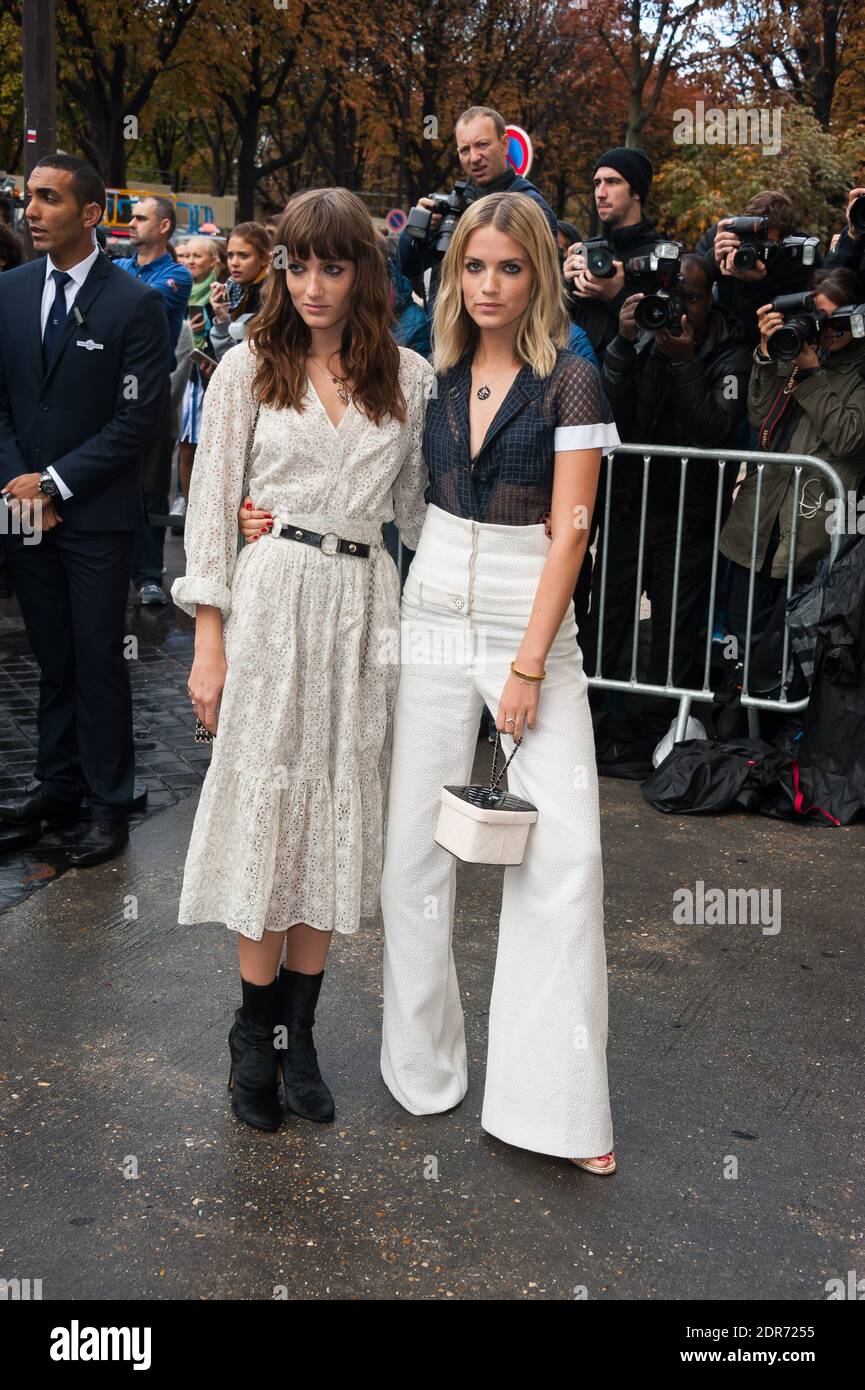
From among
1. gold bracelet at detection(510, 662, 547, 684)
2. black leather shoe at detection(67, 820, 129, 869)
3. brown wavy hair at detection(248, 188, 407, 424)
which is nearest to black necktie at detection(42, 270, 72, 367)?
black leather shoe at detection(67, 820, 129, 869)

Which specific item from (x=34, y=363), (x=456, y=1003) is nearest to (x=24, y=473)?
(x=34, y=363)

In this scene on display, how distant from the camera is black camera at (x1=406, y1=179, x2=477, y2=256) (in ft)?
21.5

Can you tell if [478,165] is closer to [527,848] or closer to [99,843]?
[99,843]

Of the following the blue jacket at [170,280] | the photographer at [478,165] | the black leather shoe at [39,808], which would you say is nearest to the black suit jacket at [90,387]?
the black leather shoe at [39,808]

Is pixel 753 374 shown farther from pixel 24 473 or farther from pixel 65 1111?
pixel 65 1111

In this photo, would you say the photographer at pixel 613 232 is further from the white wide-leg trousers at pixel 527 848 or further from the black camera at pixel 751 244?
the white wide-leg trousers at pixel 527 848

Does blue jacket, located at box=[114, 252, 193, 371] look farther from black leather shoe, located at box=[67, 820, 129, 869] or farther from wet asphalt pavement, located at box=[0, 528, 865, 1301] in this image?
wet asphalt pavement, located at box=[0, 528, 865, 1301]

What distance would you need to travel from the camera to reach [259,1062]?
11.8ft

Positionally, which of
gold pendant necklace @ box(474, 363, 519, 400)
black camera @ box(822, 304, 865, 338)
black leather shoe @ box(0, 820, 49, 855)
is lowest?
black leather shoe @ box(0, 820, 49, 855)

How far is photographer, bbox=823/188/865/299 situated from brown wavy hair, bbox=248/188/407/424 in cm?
365

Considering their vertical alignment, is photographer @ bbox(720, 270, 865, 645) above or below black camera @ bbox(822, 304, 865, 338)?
below

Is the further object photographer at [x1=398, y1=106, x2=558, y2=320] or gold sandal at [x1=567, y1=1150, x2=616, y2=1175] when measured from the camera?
photographer at [x1=398, y1=106, x2=558, y2=320]

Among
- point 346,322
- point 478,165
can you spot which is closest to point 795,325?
point 478,165

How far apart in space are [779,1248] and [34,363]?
12.8 ft
